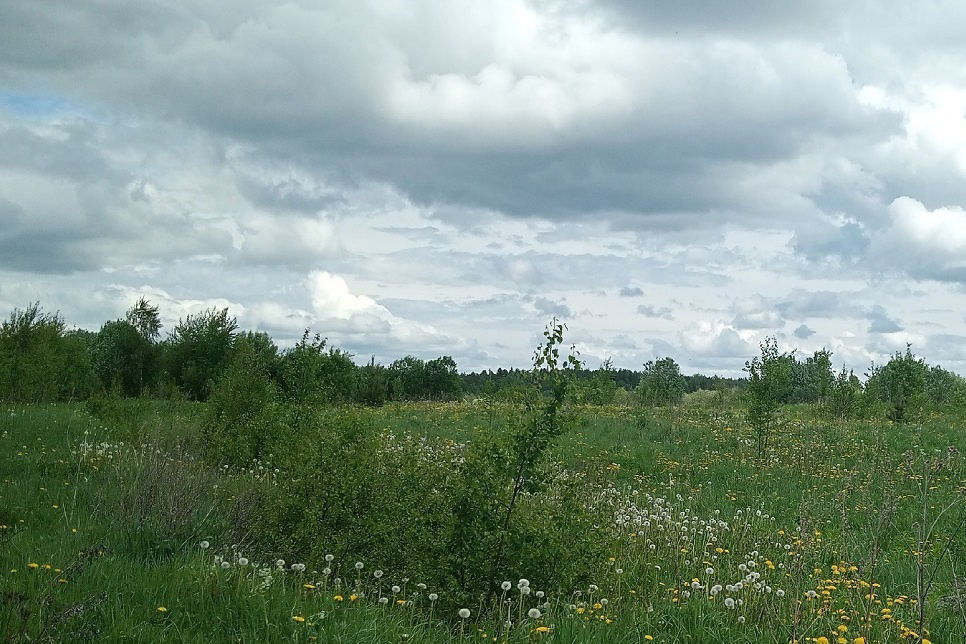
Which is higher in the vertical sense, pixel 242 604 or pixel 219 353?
pixel 219 353


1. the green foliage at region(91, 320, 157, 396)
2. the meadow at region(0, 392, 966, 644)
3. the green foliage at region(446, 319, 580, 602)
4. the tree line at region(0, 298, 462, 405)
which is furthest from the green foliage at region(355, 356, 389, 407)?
the green foliage at region(446, 319, 580, 602)

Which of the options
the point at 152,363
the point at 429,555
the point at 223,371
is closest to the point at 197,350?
the point at 152,363

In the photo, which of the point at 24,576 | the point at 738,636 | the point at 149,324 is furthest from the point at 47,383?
the point at 738,636

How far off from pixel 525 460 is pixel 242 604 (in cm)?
266

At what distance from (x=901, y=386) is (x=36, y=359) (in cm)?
3815

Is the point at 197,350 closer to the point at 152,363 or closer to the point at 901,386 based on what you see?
the point at 152,363

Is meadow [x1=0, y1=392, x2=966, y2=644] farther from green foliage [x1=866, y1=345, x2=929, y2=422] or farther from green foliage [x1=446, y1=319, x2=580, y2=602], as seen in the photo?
green foliage [x1=866, y1=345, x2=929, y2=422]

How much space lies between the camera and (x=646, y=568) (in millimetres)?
8352

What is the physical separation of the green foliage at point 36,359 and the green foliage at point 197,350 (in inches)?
195

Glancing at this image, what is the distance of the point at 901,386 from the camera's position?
34844 mm

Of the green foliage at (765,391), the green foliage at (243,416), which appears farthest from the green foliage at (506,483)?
the green foliage at (765,391)

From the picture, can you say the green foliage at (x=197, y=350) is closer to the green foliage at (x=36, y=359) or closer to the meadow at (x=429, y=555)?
the green foliage at (x=36, y=359)

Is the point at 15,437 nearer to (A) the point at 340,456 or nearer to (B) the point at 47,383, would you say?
(A) the point at 340,456

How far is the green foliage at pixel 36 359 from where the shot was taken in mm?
29719
